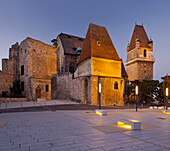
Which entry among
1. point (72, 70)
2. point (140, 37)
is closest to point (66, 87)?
point (72, 70)

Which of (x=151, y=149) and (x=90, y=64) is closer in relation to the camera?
(x=151, y=149)

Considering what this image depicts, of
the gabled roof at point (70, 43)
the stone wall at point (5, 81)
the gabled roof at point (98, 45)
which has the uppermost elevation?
the gabled roof at point (70, 43)

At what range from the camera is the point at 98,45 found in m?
27.2

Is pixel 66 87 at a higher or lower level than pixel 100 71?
lower

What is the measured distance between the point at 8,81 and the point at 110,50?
88.2 ft

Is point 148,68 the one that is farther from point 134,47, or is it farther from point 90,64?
point 90,64

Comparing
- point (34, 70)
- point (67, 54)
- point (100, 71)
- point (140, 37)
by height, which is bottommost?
point (100, 71)

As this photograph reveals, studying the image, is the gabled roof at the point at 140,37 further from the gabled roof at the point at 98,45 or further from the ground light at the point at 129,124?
the ground light at the point at 129,124

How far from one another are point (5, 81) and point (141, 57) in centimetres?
4624

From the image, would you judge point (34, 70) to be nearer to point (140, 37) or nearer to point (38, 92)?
point (38, 92)

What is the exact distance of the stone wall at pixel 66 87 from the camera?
28084 mm

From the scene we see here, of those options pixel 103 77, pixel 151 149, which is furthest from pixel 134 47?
pixel 151 149

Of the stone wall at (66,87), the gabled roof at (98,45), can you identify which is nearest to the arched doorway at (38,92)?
the stone wall at (66,87)

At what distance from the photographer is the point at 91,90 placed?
2419 cm
